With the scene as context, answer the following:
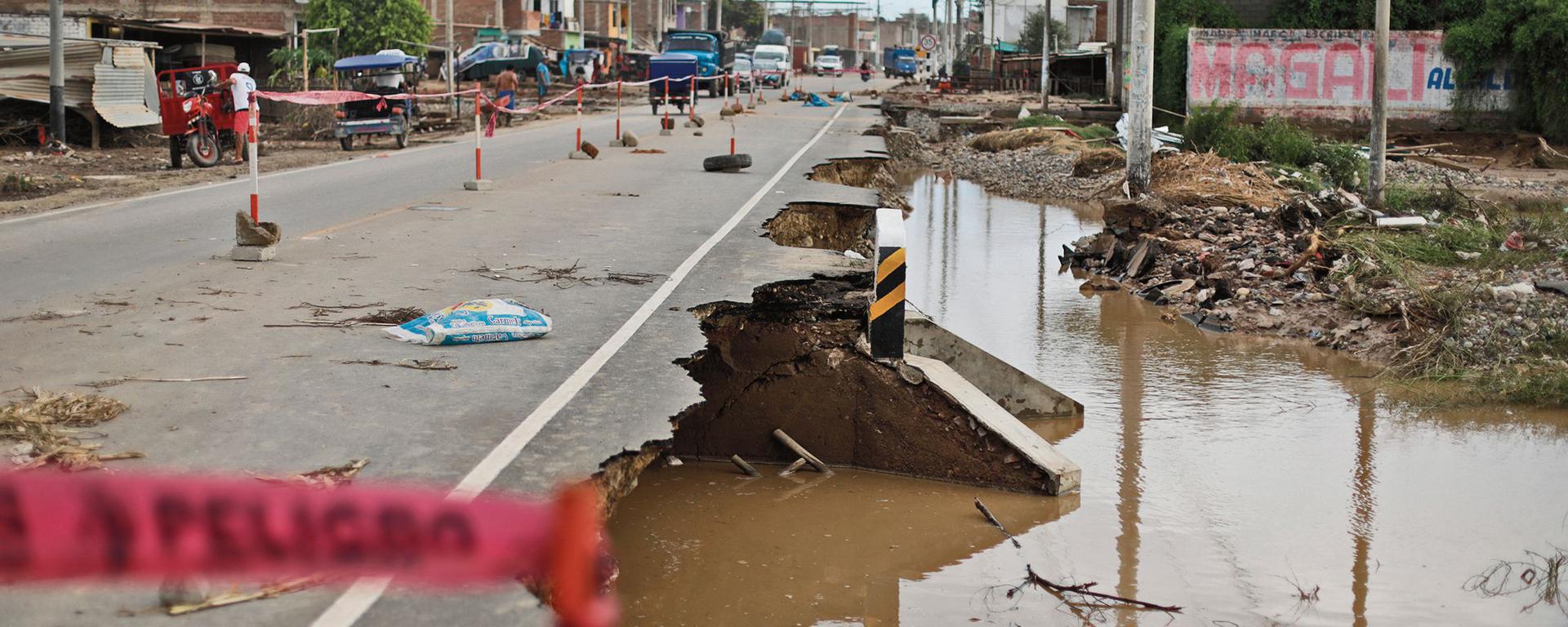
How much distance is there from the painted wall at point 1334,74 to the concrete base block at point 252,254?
936 inches

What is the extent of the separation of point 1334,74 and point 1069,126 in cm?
596

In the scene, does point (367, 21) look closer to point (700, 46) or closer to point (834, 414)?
point (700, 46)

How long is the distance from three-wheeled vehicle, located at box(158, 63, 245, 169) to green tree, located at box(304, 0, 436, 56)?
2893cm

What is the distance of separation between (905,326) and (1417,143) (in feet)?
77.9

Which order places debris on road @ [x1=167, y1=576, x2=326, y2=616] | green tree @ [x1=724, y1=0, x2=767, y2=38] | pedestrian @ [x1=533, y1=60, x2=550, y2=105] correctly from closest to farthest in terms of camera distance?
1. debris on road @ [x1=167, y1=576, x2=326, y2=616]
2. pedestrian @ [x1=533, y1=60, x2=550, y2=105]
3. green tree @ [x1=724, y1=0, x2=767, y2=38]

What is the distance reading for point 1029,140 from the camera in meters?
29.8

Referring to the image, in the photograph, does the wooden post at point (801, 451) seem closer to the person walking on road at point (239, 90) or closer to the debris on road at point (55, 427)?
the debris on road at point (55, 427)

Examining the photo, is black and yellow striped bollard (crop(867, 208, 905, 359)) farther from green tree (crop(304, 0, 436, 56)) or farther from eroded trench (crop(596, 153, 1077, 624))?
green tree (crop(304, 0, 436, 56))

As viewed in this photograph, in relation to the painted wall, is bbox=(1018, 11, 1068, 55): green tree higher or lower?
higher

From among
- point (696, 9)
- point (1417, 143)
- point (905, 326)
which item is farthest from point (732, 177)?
point (696, 9)

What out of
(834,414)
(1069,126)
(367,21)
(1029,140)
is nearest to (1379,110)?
(834,414)

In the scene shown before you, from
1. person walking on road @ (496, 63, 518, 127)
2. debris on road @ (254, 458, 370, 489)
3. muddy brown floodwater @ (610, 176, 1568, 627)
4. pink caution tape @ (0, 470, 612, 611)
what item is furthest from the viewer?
person walking on road @ (496, 63, 518, 127)

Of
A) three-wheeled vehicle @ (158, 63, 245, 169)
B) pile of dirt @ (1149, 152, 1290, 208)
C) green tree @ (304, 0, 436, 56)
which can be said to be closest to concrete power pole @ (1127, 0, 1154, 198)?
pile of dirt @ (1149, 152, 1290, 208)

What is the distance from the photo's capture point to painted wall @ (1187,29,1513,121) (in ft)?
98.6
